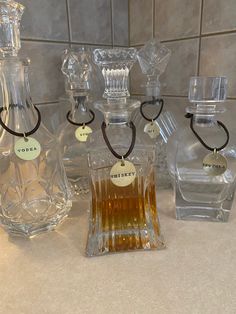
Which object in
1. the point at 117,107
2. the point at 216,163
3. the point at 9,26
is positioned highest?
the point at 9,26

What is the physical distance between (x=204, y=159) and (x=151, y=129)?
0.56 ft

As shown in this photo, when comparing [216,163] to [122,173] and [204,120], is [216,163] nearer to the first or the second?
[204,120]

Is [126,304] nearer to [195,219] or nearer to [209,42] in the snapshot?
[195,219]

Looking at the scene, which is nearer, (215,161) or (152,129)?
(215,161)

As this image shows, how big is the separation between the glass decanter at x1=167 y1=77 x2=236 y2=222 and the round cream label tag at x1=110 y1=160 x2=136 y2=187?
150 mm

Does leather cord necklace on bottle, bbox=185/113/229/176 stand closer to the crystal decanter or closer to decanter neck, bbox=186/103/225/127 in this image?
decanter neck, bbox=186/103/225/127

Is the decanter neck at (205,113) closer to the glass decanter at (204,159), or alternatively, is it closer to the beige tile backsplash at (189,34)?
the glass decanter at (204,159)

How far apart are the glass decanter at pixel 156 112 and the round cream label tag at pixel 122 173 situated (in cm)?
23

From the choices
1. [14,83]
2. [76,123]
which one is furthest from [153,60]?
[14,83]

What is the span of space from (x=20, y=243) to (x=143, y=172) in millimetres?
230

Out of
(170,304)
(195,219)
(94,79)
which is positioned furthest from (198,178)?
(94,79)

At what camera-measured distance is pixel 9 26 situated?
1.41 ft

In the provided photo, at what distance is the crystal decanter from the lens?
44 centimetres

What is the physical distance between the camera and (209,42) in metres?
0.66
